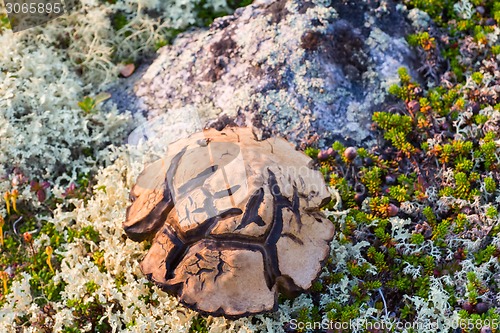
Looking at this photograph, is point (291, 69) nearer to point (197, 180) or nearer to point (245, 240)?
point (197, 180)

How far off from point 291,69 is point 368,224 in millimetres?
1365

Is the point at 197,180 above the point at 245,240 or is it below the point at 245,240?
above

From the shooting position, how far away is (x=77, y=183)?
4285mm

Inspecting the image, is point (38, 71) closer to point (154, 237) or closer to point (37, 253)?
point (37, 253)

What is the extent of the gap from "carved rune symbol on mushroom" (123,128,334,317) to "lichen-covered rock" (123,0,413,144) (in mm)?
991

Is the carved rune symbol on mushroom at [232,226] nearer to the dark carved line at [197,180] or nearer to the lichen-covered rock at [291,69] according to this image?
the dark carved line at [197,180]

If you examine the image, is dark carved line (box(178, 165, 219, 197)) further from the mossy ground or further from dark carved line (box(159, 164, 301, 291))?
the mossy ground

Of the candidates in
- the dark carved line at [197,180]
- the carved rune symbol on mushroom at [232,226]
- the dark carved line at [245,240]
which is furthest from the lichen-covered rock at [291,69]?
the dark carved line at [245,240]

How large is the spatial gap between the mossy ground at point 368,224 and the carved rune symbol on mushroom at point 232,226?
1.46 feet

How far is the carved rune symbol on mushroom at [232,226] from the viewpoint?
2938 millimetres

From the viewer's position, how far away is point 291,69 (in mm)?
4344

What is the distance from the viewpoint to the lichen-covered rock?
4.25 meters

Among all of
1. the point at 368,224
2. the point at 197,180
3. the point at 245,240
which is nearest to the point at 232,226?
the point at 245,240

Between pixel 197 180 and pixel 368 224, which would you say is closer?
pixel 197 180
